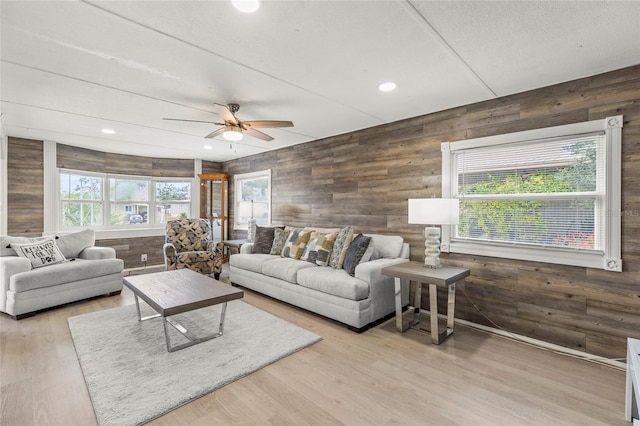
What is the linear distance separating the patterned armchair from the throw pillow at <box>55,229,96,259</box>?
1.01 metres

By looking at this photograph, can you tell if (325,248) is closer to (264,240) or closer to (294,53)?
(264,240)

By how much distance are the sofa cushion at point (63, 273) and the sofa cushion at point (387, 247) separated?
358 centimetres

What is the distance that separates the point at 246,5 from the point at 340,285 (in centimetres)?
247

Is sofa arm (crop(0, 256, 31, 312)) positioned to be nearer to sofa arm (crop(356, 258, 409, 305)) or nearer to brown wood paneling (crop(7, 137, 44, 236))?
brown wood paneling (crop(7, 137, 44, 236))

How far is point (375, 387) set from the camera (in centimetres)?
214

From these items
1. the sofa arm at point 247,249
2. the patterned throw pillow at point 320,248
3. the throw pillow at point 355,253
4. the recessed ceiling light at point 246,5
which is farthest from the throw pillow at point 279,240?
the recessed ceiling light at point 246,5

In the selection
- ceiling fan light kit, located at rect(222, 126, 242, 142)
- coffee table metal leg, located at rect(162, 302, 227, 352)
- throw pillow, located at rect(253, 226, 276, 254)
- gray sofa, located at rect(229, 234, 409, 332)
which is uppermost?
ceiling fan light kit, located at rect(222, 126, 242, 142)

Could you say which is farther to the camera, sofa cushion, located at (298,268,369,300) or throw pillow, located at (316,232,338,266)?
throw pillow, located at (316,232,338,266)

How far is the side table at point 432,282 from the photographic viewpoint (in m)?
2.78

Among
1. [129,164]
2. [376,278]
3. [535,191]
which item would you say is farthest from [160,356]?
[129,164]

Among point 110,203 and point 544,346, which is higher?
point 110,203

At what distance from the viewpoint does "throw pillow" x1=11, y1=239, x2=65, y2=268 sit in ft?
12.1

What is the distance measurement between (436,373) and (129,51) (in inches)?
128

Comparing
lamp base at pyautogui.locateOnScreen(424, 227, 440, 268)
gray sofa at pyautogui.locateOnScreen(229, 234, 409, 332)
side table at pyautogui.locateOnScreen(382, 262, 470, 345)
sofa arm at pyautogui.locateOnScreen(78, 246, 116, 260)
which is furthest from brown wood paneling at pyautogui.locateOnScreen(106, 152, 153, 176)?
lamp base at pyautogui.locateOnScreen(424, 227, 440, 268)
